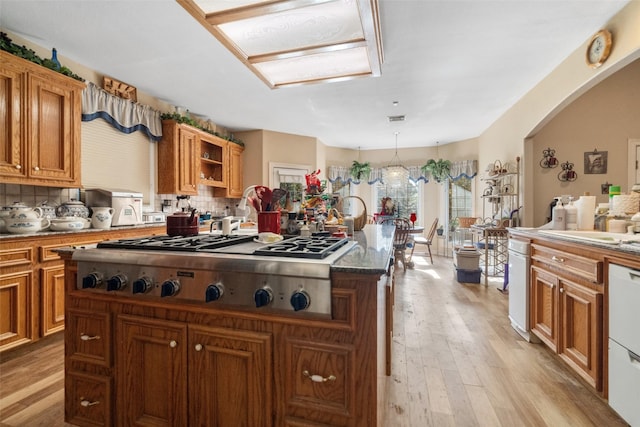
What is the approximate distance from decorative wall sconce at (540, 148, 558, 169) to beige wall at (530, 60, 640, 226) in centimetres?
5

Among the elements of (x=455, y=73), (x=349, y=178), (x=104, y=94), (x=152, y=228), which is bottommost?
(x=152, y=228)

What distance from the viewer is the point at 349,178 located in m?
7.02

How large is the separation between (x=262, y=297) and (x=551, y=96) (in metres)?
3.70

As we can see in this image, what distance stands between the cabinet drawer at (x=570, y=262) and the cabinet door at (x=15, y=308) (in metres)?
3.67

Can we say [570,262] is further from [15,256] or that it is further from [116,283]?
[15,256]

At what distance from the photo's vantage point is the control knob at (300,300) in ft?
3.02

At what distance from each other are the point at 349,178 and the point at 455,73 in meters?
3.99

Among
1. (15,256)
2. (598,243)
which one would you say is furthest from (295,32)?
(15,256)

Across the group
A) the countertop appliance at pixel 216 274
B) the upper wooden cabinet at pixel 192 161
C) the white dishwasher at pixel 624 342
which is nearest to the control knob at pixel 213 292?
the countertop appliance at pixel 216 274

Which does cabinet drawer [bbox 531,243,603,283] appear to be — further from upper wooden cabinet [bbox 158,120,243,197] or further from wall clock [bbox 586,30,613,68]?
upper wooden cabinet [bbox 158,120,243,197]

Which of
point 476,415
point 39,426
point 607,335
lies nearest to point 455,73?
point 607,335

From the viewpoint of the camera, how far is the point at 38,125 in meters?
2.41

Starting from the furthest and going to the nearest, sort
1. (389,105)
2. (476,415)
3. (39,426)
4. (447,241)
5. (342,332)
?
(447,241) < (389,105) < (476,415) < (39,426) < (342,332)

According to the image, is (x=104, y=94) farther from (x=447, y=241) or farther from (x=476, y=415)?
(x=447, y=241)
